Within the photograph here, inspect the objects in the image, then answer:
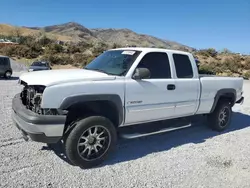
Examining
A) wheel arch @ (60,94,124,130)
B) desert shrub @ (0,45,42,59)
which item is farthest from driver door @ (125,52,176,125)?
desert shrub @ (0,45,42,59)

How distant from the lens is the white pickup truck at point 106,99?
3961 mm

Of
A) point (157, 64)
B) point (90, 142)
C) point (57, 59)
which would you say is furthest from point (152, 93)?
point (57, 59)

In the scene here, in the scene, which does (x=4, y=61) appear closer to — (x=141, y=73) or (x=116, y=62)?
(x=116, y=62)

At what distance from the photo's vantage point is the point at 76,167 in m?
4.27

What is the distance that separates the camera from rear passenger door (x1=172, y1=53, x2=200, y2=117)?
5.51 meters

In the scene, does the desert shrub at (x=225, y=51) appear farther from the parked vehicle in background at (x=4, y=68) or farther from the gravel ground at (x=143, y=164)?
the gravel ground at (x=143, y=164)

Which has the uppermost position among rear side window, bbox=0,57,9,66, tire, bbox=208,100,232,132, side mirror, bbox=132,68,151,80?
side mirror, bbox=132,68,151,80

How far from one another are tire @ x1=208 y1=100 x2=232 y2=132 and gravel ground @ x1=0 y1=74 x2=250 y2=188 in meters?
0.62

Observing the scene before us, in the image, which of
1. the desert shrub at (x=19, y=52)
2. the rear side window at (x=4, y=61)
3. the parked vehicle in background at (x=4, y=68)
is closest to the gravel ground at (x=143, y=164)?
the parked vehicle in background at (x=4, y=68)

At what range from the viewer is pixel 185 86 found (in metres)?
5.58

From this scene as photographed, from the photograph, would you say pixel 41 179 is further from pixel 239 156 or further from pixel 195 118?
pixel 195 118

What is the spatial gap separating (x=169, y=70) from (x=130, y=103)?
1.31m

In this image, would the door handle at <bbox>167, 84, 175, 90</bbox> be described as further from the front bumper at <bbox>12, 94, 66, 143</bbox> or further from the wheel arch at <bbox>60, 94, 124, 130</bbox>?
the front bumper at <bbox>12, 94, 66, 143</bbox>

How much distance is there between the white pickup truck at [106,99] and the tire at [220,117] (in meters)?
0.72
